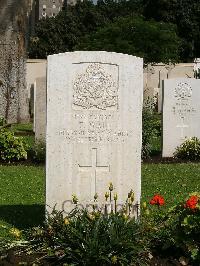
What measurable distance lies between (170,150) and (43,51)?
4307cm

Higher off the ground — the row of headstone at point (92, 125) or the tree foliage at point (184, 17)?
the tree foliage at point (184, 17)

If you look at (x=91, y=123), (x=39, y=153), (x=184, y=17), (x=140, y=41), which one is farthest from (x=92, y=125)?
(x=184, y=17)

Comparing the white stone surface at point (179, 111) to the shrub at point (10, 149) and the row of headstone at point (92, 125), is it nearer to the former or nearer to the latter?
the shrub at point (10, 149)

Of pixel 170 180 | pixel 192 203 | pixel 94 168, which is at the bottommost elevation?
pixel 170 180

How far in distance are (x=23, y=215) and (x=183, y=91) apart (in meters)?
7.02

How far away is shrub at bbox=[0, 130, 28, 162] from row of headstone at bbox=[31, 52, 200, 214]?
22.3 ft

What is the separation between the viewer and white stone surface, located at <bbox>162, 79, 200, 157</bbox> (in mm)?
14055

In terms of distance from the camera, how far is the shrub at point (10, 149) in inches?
527

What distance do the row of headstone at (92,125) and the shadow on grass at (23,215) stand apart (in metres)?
0.80

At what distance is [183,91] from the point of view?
46.2ft

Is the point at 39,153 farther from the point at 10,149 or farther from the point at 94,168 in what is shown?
the point at 94,168

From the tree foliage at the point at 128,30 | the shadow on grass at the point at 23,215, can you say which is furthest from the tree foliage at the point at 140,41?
the shadow on grass at the point at 23,215

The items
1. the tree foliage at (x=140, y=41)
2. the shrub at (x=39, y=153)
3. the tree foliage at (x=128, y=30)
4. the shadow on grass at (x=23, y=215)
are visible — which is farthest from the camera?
the tree foliage at (x=128, y=30)

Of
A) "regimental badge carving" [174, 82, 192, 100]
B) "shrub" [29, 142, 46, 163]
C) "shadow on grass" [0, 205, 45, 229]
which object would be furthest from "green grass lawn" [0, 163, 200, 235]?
A: "regimental badge carving" [174, 82, 192, 100]
